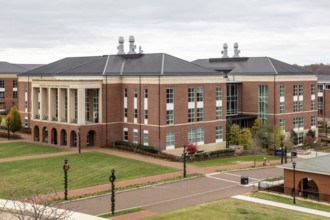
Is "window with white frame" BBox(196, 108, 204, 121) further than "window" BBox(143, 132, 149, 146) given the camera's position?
Yes

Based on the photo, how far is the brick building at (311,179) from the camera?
39188mm

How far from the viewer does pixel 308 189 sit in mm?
41562

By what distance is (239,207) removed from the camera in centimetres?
3450

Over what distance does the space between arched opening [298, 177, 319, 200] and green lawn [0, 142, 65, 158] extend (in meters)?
31.0

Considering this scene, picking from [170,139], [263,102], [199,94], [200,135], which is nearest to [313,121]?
[263,102]

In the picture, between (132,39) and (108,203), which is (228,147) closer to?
(132,39)

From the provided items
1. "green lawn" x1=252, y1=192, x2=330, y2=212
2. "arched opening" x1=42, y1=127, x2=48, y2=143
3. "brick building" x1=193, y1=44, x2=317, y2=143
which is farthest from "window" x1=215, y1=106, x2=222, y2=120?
"green lawn" x1=252, y1=192, x2=330, y2=212

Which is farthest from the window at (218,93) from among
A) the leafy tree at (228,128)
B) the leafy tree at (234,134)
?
the leafy tree at (234,134)

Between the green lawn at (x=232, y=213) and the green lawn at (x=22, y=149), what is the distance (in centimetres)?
3017

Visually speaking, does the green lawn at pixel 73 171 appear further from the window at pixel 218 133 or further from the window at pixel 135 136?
the window at pixel 218 133

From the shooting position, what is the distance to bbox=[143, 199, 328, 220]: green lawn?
31.8 meters

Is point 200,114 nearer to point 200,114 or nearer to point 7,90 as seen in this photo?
point 200,114

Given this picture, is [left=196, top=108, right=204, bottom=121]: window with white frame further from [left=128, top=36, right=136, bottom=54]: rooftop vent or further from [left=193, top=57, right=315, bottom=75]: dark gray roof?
[left=128, top=36, right=136, bottom=54]: rooftop vent

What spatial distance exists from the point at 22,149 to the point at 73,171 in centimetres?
1611
